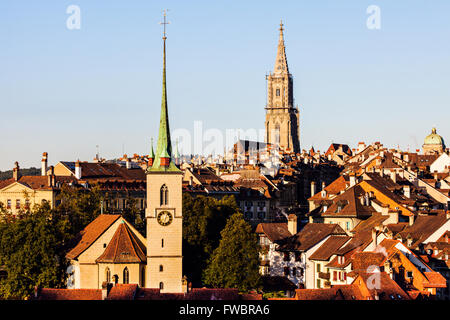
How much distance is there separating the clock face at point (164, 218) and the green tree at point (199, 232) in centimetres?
888

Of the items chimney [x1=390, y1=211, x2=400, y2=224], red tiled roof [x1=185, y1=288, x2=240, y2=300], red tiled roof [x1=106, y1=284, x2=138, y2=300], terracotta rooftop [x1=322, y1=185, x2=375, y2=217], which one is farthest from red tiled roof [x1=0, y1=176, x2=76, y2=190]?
red tiled roof [x1=185, y1=288, x2=240, y2=300]

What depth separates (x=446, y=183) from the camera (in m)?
155

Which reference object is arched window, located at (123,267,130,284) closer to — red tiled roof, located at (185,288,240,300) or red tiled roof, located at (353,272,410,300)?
red tiled roof, located at (185,288,240,300)

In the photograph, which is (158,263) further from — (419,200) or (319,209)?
(419,200)

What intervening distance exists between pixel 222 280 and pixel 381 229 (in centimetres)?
1817

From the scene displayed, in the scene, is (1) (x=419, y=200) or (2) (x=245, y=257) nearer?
(2) (x=245, y=257)

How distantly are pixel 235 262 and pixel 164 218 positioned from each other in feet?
27.0

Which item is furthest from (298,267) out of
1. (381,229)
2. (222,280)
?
(222,280)

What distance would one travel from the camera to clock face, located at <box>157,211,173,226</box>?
8012 centimetres

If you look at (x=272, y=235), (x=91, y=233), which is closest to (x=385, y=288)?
(x=91, y=233)

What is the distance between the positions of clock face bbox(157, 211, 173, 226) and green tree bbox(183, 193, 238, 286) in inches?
350

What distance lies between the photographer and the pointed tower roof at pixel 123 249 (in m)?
80.9

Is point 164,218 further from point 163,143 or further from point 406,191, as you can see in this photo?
point 406,191
